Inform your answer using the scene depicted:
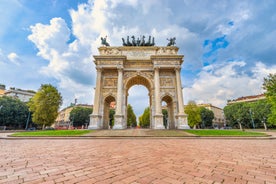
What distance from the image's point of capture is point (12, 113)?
3145cm

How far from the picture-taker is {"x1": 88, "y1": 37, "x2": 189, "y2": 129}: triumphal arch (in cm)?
2144

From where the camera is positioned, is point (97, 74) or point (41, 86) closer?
point (97, 74)

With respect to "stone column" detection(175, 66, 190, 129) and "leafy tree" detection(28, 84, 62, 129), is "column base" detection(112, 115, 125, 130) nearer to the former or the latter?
"stone column" detection(175, 66, 190, 129)

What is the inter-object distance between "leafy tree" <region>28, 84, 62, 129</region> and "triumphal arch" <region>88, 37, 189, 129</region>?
36.6ft

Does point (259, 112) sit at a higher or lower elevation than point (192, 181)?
higher

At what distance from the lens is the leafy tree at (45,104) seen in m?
25.3

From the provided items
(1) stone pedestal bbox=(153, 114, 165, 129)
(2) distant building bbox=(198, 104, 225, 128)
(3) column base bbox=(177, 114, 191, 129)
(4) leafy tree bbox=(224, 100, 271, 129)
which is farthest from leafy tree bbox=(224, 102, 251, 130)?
(1) stone pedestal bbox=(153, 114, 165, 129)

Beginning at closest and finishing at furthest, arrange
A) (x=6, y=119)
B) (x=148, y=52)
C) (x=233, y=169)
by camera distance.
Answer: (x=233, y=169), (x=148, y=52), (x=6, y=119)

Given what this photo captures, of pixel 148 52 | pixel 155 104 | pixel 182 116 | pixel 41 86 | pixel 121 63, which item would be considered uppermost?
pixel 148 52

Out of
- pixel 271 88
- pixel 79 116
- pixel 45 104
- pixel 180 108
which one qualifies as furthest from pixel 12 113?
pixel 271 88

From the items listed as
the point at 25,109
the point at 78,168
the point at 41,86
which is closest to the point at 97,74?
the point at 41,86

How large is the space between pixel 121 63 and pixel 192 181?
70.0 feet

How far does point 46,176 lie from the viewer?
255 centimetres

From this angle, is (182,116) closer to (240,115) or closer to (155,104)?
(155,104)
